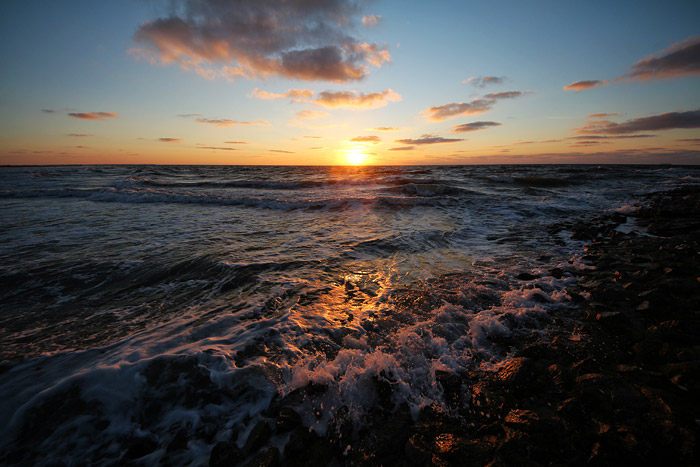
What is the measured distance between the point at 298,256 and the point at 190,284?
2.50m

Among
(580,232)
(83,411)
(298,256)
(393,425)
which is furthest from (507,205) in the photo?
(83,411)

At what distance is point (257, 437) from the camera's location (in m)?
2.32

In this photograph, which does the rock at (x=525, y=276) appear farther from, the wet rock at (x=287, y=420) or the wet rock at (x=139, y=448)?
the wet rock at (x=139, y=448)

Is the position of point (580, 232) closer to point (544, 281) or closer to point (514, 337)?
point (544, 281)

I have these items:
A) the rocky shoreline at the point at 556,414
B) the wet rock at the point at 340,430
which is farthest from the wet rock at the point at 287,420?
the wet rock at the point at 340,430

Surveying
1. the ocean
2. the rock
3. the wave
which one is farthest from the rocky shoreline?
the wave

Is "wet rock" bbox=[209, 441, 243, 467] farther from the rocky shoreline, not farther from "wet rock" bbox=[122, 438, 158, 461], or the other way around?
"wet rock" bbox=[122, 438, 158, 461]

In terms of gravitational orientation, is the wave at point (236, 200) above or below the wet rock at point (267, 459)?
above

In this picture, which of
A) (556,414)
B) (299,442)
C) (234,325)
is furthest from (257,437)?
(556,414)

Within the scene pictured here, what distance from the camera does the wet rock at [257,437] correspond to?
226 centimetres

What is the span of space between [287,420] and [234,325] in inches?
78.8

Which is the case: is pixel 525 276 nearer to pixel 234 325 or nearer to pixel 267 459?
pixel 267 459

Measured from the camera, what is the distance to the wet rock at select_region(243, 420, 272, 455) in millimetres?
2264

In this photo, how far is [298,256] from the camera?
22.8 feet
